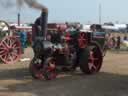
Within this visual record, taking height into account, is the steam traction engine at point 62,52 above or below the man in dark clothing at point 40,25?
below

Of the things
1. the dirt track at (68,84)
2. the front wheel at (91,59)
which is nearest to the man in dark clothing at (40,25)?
the dirt track at (68,84)

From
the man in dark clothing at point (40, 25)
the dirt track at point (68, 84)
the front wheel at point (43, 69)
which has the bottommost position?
the dirt track at point (68, 84)

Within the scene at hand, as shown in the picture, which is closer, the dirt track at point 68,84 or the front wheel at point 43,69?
the dirt track at point 68,84

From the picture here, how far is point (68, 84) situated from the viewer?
34.3 ft

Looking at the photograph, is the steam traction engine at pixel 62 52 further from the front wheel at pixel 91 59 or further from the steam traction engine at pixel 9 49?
the steam traction engine at pixel 9 49

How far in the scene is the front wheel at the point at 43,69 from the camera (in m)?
11.1

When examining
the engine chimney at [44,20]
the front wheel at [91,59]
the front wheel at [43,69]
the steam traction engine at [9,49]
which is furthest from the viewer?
the steam traction engine at [9,49]

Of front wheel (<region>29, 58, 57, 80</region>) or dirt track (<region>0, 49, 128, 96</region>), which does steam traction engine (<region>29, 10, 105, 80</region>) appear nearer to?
front wheel (<region>29, 58, 57, 80</region>)

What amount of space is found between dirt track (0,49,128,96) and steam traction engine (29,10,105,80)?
0.30 metres

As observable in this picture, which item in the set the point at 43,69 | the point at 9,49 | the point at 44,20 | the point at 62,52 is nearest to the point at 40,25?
the point at 44,20

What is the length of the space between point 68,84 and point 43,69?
0.99m

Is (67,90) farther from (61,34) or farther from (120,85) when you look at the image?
(61,34)

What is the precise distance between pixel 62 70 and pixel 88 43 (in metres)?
1.22

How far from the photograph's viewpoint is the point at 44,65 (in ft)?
36.5
